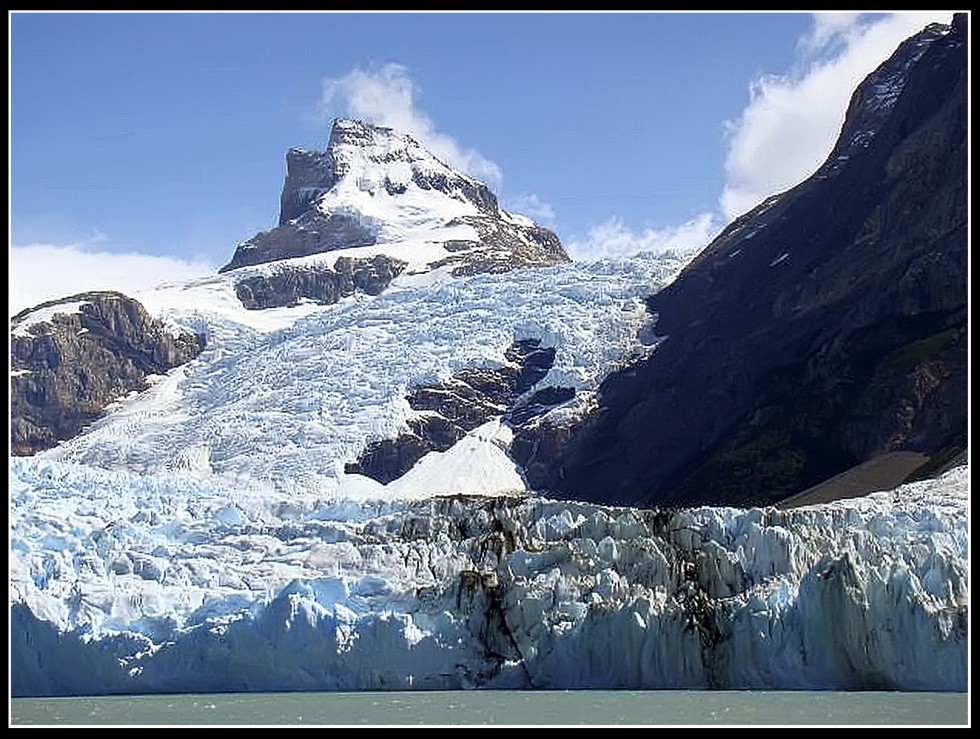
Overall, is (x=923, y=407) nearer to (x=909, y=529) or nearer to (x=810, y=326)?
(x=810, y=326)

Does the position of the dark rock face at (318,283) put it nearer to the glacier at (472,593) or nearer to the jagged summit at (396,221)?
the jagged summit at (396,221)

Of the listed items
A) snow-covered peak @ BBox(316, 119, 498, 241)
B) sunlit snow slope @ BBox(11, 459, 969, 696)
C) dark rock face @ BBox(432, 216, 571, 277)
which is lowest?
sunlit snow slope @ BBox(11, 459, 969, 696)

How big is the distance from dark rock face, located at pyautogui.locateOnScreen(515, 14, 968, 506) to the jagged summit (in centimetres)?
4987

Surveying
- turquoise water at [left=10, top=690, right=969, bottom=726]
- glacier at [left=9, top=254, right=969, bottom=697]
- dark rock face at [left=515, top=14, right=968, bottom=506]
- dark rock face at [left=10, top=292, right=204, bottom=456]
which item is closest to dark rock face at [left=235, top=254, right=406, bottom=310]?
dark rock face at [left=10, top=292, right=204, bottom=456]

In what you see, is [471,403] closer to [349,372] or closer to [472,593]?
[349,372]

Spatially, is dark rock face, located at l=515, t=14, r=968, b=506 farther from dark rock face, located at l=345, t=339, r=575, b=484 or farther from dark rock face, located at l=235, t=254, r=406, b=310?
dark rock face, located at l=235, t=254, r=406, b=310

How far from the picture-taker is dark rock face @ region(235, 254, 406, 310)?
14425cm

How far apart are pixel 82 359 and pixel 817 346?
70.9m

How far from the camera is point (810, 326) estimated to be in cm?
8144

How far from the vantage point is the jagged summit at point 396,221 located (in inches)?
6230

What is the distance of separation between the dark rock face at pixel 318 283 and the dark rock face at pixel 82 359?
54.5 feet

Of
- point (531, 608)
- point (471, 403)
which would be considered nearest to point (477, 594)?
point (531, 608)

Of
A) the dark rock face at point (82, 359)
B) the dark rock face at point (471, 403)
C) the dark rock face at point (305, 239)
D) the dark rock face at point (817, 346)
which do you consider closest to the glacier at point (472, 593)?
the dark rock face at point (817, 346)

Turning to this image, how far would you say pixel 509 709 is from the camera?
25562mm
